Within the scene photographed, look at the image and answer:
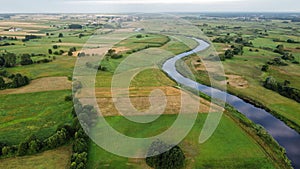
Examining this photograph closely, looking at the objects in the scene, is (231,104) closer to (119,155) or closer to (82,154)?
(119,155)

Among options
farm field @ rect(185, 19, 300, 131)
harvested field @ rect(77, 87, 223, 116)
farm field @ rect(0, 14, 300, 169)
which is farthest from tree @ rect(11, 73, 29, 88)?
farm field @ rect(185, 19, 300, 131)

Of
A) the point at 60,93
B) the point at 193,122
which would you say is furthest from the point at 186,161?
the point at 60,93

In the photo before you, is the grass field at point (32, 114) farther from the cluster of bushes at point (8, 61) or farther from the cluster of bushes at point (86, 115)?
the cluster of bushes at point (8, 61)

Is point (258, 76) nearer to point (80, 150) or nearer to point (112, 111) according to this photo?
point (112, 111)

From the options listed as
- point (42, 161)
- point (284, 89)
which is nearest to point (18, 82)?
point (42, 161)

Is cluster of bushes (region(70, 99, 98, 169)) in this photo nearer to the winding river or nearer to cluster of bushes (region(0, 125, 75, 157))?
cluster of bushes (region(0, 125, 75, 157))

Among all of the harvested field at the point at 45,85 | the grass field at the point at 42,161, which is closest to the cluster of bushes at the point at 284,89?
the grass field at the point at 42,161
